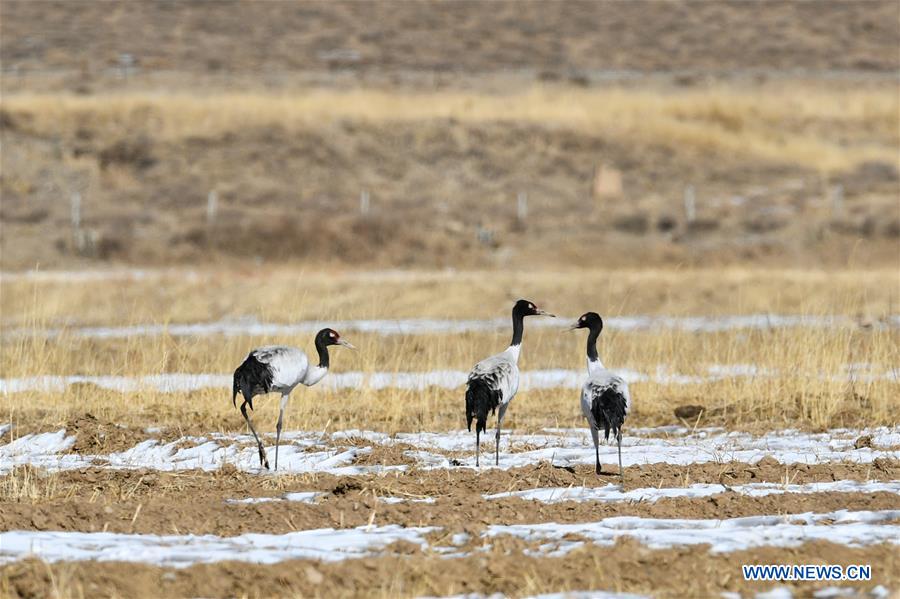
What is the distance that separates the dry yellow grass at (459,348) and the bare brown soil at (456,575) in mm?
6348

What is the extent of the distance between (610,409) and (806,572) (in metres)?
3.07

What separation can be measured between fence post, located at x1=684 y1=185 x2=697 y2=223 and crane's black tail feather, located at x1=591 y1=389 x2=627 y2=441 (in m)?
32.4

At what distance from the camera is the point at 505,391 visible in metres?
11.7

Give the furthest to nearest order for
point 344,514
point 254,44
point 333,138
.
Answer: point 254,44, point 333,138, point 344,514

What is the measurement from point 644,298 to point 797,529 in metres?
18.9

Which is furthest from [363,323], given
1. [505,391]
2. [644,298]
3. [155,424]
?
[505,391]

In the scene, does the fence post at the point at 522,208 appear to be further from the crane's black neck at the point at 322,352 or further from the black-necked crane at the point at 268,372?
the black-necked crane at the point at 268,372

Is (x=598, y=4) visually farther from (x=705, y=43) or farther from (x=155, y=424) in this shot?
(x=155, y=424)

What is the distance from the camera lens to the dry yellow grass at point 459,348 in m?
14.7

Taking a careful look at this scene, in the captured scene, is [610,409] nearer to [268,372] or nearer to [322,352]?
[268,372]

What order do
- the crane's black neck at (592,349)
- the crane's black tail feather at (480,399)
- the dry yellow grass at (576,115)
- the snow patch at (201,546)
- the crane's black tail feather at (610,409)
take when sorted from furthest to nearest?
the dry yellow grass at (576,115) → the crane's black neck at (592,349) → the crane's black tail feather at (480,399) → the crane's black tail feather at (610,409) → the snow patch at (201,546)

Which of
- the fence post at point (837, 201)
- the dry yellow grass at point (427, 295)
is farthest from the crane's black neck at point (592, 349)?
the fence post at point (837, 201)

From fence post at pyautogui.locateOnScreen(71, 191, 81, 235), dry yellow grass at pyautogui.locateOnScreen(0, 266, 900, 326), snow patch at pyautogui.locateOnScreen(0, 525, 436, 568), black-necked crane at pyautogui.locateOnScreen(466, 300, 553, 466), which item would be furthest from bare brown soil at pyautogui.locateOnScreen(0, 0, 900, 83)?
snow patch at pyautogui.locateOnScreen(0, 525, 436, 568)

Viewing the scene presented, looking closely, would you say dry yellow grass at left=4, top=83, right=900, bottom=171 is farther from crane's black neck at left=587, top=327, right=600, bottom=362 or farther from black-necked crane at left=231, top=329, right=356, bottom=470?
black-necked crane at left=231, top=329, right=356, bottom=470
